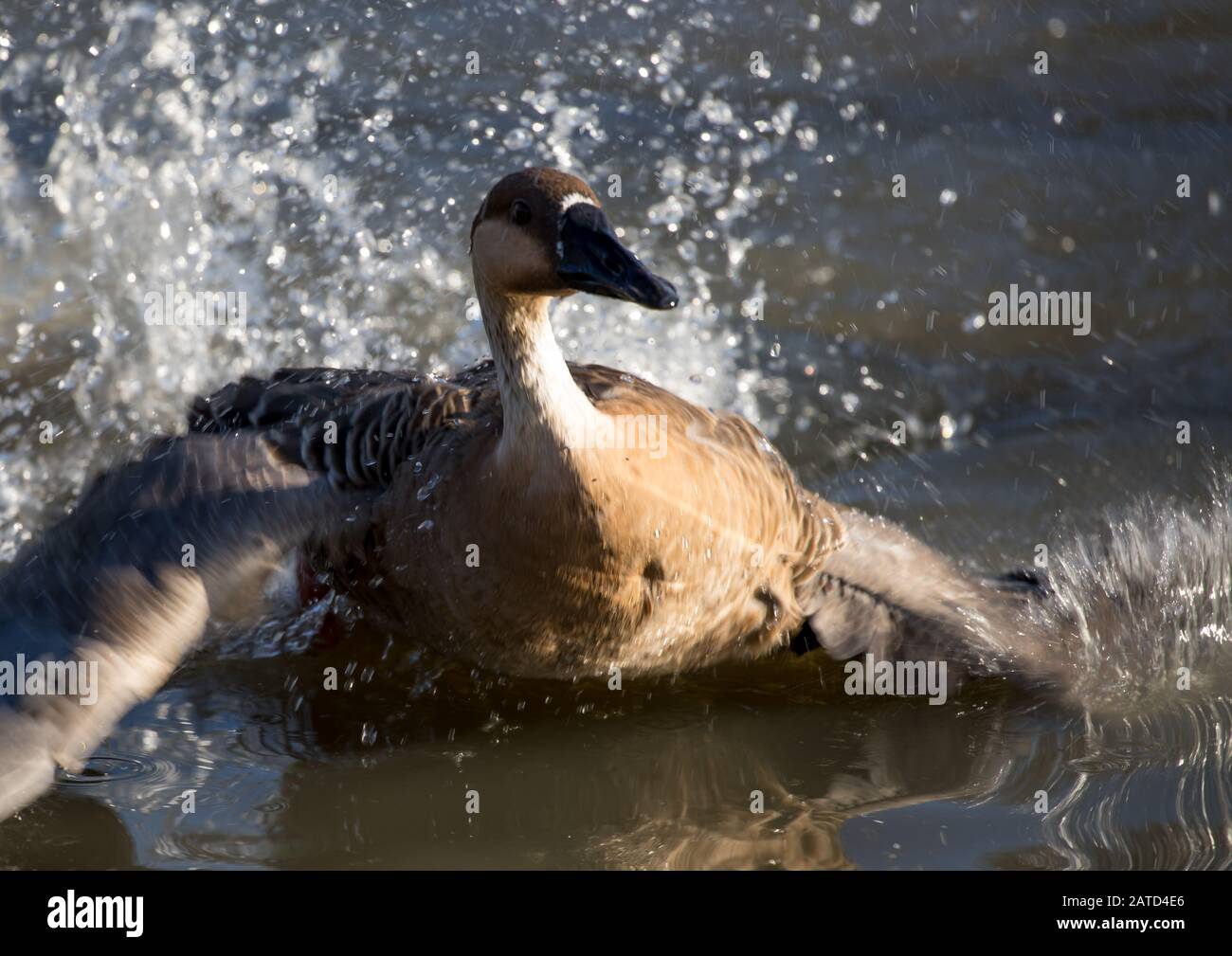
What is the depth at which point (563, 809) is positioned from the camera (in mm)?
3969

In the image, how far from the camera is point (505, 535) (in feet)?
12.6

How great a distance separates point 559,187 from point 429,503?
38.5 inches

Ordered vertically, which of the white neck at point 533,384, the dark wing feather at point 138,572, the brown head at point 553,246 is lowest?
the dark wing feather at point 138,572

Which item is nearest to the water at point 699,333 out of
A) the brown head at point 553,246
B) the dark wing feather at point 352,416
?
the dark wing feather at point 352,416

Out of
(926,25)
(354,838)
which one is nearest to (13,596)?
(354,838)

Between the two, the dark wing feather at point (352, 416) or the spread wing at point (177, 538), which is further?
the dark wing feather at point (352, 416)

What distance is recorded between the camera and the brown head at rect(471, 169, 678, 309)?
11.3ft

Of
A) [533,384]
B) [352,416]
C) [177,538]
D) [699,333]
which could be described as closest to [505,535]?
[533,384]

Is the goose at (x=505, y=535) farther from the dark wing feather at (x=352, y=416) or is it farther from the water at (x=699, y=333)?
the water at (x=699, y=333)

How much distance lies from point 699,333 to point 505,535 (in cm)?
280

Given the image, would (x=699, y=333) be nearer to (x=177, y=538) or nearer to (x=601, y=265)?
(x=601, y=265)

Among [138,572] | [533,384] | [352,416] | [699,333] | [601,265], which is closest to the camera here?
[601,265]

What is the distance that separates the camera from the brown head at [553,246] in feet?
11.3

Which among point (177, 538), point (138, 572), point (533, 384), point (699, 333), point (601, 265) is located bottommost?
point (138, 572)
